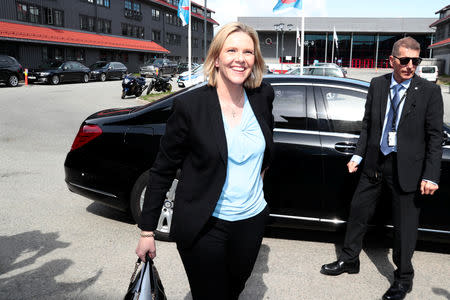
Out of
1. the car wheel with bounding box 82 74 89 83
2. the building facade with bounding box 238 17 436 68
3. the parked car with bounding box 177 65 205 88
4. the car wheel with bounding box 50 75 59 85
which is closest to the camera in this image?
the parked car with bounding box 177 65 205 88

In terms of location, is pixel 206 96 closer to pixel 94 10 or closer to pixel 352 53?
pixel 94 10

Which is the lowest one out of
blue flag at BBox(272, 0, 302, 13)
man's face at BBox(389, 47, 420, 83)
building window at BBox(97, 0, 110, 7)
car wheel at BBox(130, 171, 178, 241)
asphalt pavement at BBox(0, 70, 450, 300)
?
asphalt pavement at BBox(0, 70, 450, 300)

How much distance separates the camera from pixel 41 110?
14023mm

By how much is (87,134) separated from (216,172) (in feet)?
9.27

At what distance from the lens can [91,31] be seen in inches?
1652

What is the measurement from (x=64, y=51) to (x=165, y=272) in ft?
125

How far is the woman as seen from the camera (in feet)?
6.11

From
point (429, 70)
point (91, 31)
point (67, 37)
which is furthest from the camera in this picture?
point (91, 31)

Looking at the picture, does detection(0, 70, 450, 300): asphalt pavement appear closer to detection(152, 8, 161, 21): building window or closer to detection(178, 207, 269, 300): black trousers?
detection(178, 207, 269, 300): black trousers

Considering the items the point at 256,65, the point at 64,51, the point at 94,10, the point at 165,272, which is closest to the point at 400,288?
the point at 165,272

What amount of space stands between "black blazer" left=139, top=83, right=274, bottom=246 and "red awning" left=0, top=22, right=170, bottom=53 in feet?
102

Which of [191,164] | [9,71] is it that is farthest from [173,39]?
[191,164]

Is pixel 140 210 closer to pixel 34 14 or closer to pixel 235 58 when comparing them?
pixel 235 58

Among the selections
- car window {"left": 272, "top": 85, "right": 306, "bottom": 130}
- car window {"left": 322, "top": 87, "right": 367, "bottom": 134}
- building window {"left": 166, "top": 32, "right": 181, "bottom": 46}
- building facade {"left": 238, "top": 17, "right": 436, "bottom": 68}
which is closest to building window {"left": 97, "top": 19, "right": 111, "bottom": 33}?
building window {"left": 166, "top": 32, "right": 181, "bottom": 46}
